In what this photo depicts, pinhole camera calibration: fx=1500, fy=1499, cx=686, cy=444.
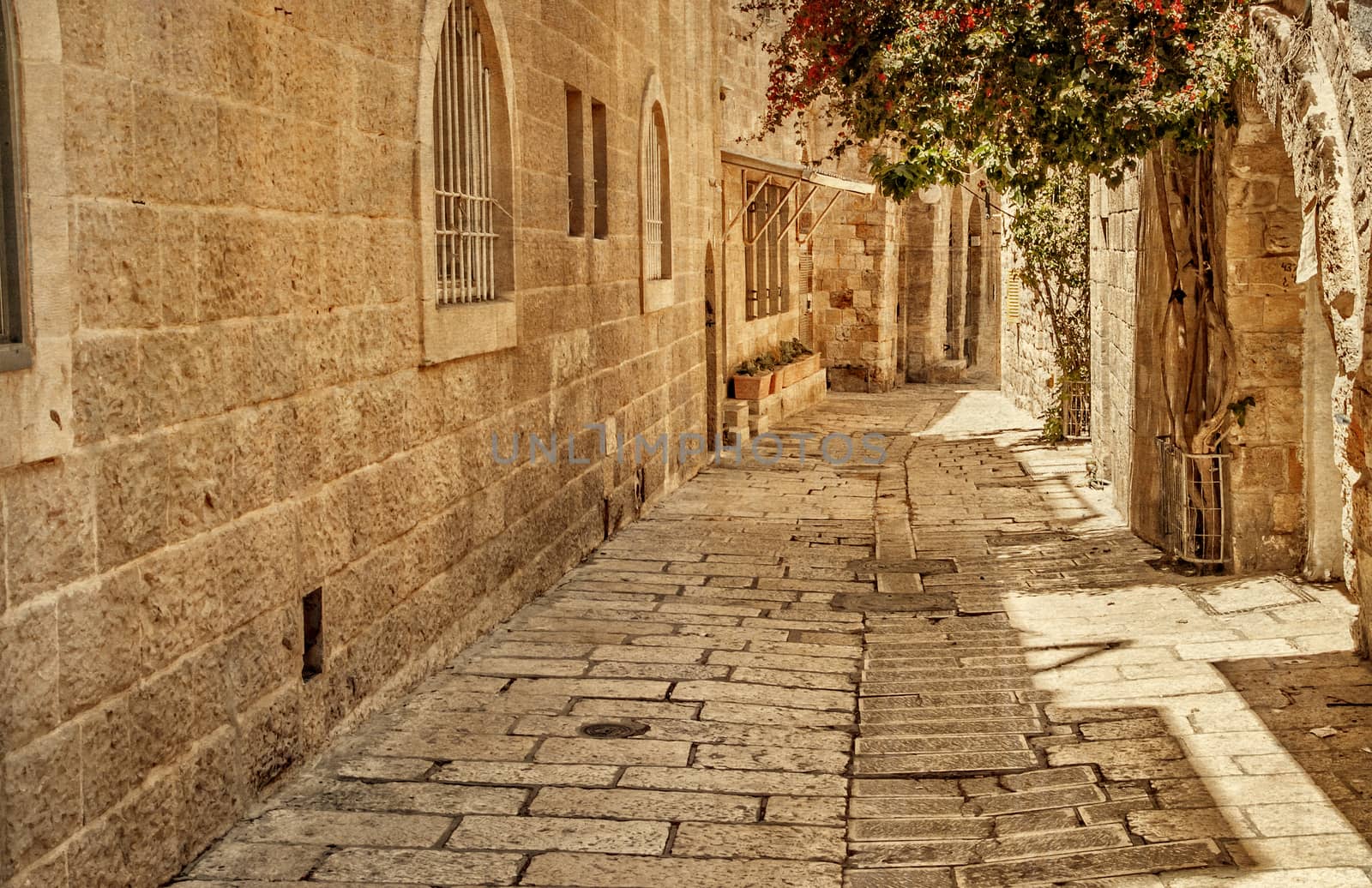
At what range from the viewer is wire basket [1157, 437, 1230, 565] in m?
7.80

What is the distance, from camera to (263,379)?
4.58 metres

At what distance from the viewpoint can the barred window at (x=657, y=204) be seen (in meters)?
11.1

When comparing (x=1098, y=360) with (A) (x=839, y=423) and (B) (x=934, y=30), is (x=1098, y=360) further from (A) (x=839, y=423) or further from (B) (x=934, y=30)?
(A) (x=839, y=423)

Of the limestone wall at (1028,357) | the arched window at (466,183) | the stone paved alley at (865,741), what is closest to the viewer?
the stone paved alley at (865,741)

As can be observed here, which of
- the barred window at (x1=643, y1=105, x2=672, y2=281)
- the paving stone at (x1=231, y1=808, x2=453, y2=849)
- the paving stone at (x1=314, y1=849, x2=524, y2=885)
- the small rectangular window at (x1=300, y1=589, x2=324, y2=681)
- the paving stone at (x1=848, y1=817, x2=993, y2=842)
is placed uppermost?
the barred window at (x1=643, y1=105, x2=672, y2=281)

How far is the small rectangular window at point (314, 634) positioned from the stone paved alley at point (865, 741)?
0.32 meters

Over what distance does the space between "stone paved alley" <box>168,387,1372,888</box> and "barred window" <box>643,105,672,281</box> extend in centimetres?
318

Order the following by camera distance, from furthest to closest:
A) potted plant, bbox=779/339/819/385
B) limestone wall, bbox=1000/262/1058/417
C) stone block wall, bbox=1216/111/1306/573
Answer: potted plant, bbox=779/339/819/385 → limestone wall, bbox=1000/262/1058/417 → stone block wall, bbox=1216/111/1306/573

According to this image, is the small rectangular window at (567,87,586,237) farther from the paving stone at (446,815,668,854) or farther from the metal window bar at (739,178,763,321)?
the metal window bar at (739,178,763,321)

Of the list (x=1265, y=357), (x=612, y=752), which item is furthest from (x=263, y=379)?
(x=1265, y=357)

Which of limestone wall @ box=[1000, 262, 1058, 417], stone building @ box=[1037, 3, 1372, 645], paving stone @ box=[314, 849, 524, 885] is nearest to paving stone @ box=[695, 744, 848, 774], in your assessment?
paving stone @ box=[314, 849, 524, 885]

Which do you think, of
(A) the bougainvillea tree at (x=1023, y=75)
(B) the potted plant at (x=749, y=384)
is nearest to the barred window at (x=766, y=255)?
(B) the potted plant at (x=749, y=384)

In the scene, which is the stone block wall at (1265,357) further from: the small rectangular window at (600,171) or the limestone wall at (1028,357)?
the limestone wall at (1028,357)

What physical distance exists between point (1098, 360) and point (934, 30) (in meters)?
4.08
